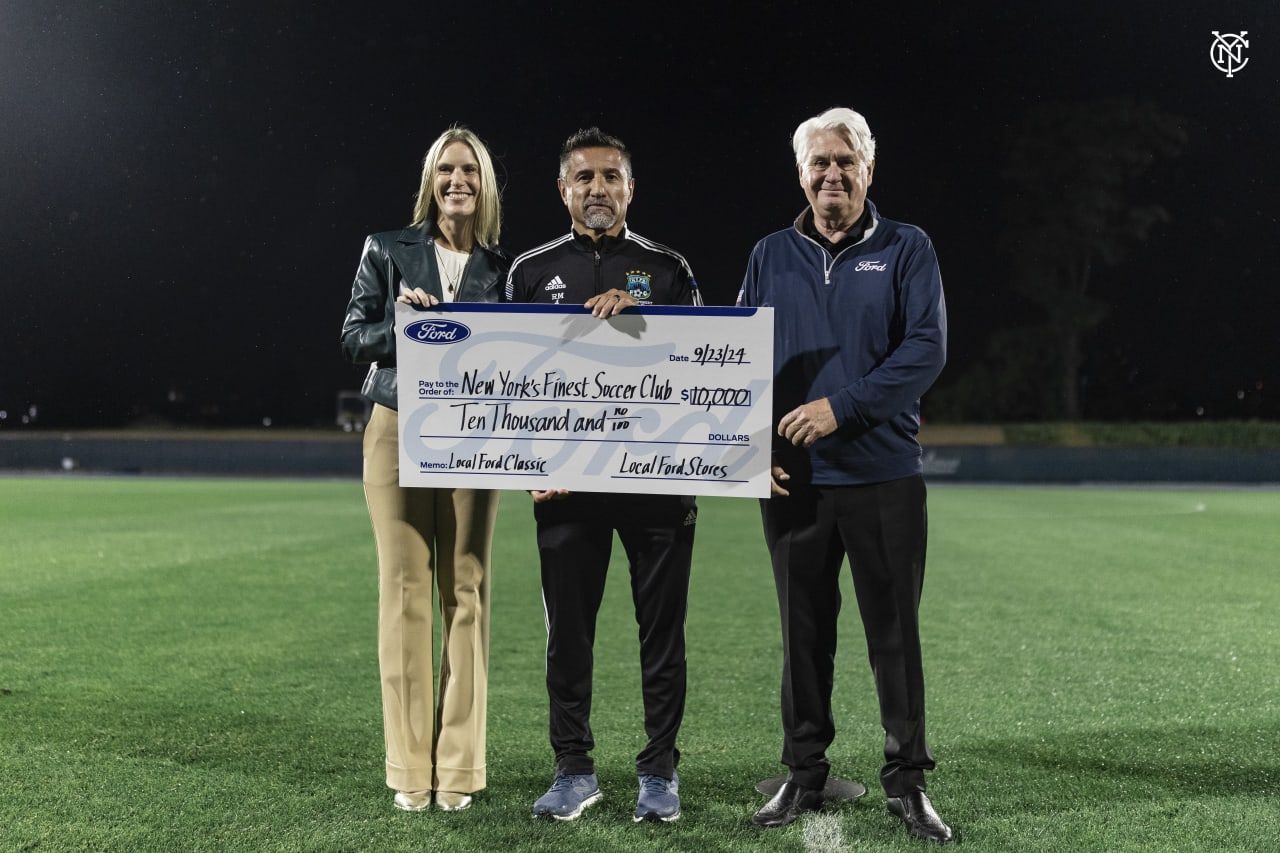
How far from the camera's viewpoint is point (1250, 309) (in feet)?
158

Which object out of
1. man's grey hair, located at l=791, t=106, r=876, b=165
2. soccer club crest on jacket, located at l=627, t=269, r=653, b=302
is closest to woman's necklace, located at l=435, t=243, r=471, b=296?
soccer club crest on jacket, located at l=627, t=269, r=653, b=302

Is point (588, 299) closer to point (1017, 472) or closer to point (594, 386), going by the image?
point (594, 386)

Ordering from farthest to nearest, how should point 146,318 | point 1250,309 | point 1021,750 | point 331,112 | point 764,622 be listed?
1. point 146,318
2. point 1250,309
3. point 331,112
4. point 764,622
5. point 1021,750

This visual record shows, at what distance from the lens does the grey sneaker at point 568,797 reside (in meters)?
3.11

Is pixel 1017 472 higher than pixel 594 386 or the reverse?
the reverse

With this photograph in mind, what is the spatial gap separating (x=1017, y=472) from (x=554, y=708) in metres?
25.4

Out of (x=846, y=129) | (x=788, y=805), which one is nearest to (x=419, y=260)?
(x=846, y=129)

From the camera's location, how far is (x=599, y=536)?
3.26 m

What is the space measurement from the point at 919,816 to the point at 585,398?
63.3 inches

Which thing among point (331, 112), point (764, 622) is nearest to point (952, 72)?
point (331, 112)

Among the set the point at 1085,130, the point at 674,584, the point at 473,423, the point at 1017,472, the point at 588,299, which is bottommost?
the point at 1017,472

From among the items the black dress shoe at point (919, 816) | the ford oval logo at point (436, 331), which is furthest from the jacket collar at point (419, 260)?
the black dress shoe at point (919, 816)

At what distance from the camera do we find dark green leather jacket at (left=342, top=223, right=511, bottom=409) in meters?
3.17

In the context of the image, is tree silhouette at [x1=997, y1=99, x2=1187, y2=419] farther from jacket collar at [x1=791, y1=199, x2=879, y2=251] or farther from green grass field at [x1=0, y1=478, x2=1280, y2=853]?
jacket collar at [x1=791, y1=199, x2=879, y2=251]
